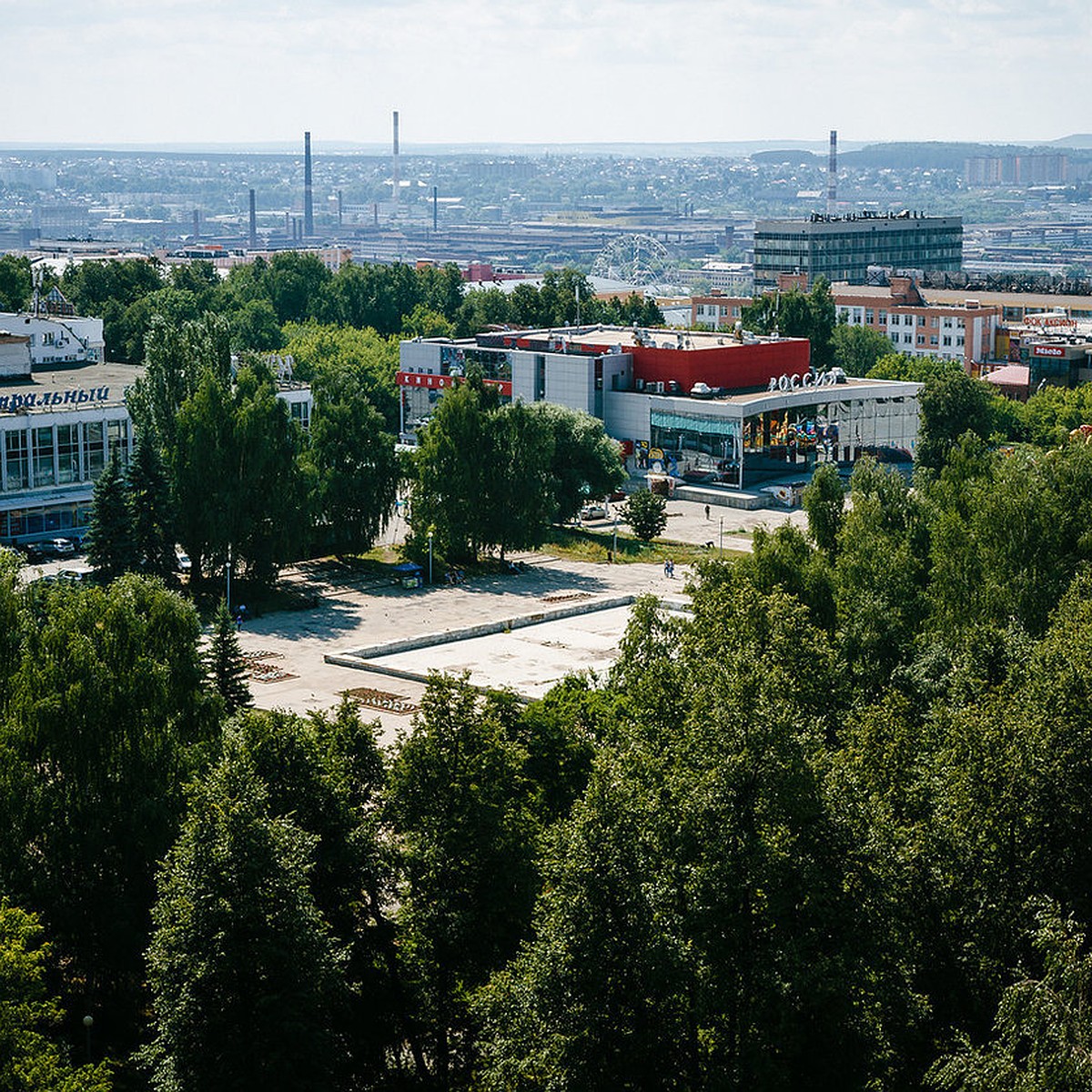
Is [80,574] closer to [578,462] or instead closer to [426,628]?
[426,628]

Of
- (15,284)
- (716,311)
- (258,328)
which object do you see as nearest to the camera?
(15,284)

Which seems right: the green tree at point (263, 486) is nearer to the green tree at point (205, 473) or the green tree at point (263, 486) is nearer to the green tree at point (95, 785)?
the green tree at point (205, 473)

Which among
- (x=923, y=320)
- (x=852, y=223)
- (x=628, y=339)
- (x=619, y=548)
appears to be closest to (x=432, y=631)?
(x=619, y=548)

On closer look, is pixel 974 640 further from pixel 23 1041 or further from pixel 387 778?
pixel 23 1041

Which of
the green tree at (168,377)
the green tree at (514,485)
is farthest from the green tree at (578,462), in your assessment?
the green tree at (168,377)

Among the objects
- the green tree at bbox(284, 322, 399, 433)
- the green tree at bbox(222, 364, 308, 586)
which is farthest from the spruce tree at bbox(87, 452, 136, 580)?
the green tree at bbox(284, 322, 399, 433)

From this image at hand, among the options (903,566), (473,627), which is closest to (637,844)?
(903,566)

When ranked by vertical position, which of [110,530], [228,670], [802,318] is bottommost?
[110,530]
